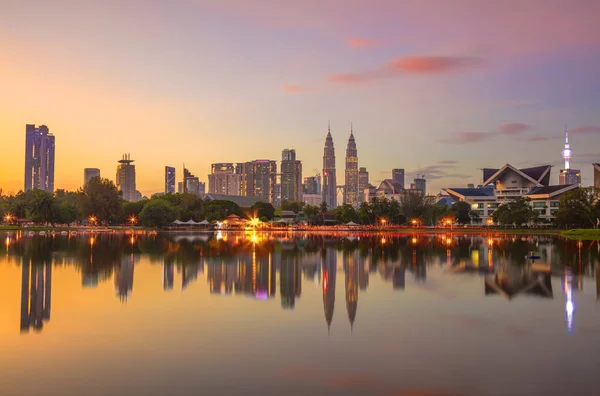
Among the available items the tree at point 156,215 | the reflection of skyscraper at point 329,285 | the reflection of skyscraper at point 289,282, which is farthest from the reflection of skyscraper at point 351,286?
the tree at point 156,215

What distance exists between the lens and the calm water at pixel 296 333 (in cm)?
1130

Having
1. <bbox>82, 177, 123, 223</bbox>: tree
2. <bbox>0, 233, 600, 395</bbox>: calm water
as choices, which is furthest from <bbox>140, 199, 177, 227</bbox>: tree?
<bbox>0, 233, 600, 395</bbox>: calm water

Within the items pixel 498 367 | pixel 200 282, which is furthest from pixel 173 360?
pixel 200 282

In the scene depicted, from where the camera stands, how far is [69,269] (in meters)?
32.3

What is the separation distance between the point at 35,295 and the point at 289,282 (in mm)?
12102

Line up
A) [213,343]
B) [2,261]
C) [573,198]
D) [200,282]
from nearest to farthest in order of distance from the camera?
[213,343]
[200,282]
[2,261]
[573,198]

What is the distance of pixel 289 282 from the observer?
91.1 feet

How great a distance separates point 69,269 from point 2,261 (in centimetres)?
836

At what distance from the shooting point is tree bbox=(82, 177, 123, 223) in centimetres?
11725

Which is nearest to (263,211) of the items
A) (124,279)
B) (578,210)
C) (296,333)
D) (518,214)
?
(518,214)

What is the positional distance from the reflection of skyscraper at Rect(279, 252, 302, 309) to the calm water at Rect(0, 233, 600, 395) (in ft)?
0.47

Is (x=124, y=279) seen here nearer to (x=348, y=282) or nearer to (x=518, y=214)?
(x=348, y=282)

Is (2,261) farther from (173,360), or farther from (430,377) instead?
(430,377)

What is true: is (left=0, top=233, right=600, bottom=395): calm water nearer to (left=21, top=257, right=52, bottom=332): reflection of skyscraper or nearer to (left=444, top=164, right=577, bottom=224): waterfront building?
(left=21, top=257, right=52, bottom=332): reflection of skyscraper
